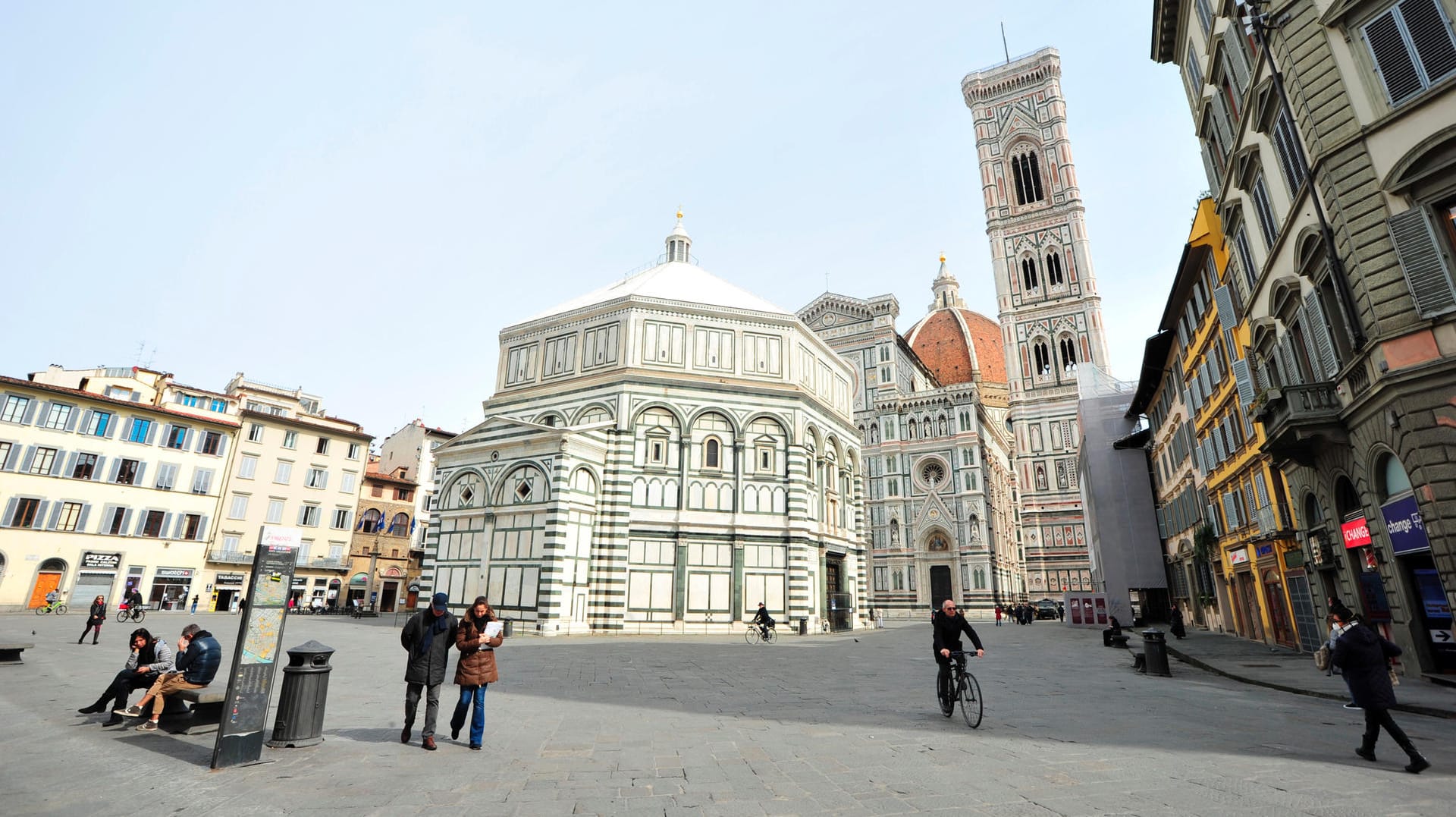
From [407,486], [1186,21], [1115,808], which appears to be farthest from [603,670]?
[407,486]

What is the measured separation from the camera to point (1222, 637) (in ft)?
71.8

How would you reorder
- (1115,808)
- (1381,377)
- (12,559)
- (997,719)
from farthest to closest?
(12,559) → (1381,377) → (997,719) → (1115,808)

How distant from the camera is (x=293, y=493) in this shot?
40281 millimetres

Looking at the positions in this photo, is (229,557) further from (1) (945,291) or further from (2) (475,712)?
(1) (945,291)

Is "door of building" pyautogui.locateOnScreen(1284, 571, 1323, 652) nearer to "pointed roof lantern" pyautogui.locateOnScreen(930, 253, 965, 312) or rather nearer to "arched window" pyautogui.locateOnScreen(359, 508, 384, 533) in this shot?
"arched window" pyautogui.locateOnScreen(359, 508, 384, 533)

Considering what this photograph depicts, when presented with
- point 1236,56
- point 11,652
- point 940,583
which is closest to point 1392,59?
point 1236,56

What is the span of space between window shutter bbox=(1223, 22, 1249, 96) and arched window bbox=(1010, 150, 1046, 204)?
5836 centimetres

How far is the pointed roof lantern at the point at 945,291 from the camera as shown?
4018 inches

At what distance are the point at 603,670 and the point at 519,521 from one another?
14.2 m

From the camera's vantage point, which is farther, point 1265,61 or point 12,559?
point 12,559

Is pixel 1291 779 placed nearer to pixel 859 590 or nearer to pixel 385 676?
pixel 385 676

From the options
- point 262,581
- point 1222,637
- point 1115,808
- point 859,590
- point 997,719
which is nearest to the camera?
point 1115,808

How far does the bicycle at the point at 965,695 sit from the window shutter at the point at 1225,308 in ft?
47.5

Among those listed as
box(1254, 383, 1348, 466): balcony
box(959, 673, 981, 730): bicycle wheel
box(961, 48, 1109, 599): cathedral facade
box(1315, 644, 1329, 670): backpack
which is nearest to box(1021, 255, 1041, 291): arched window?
box(961, 48, 1109, 599): cathedral facade
